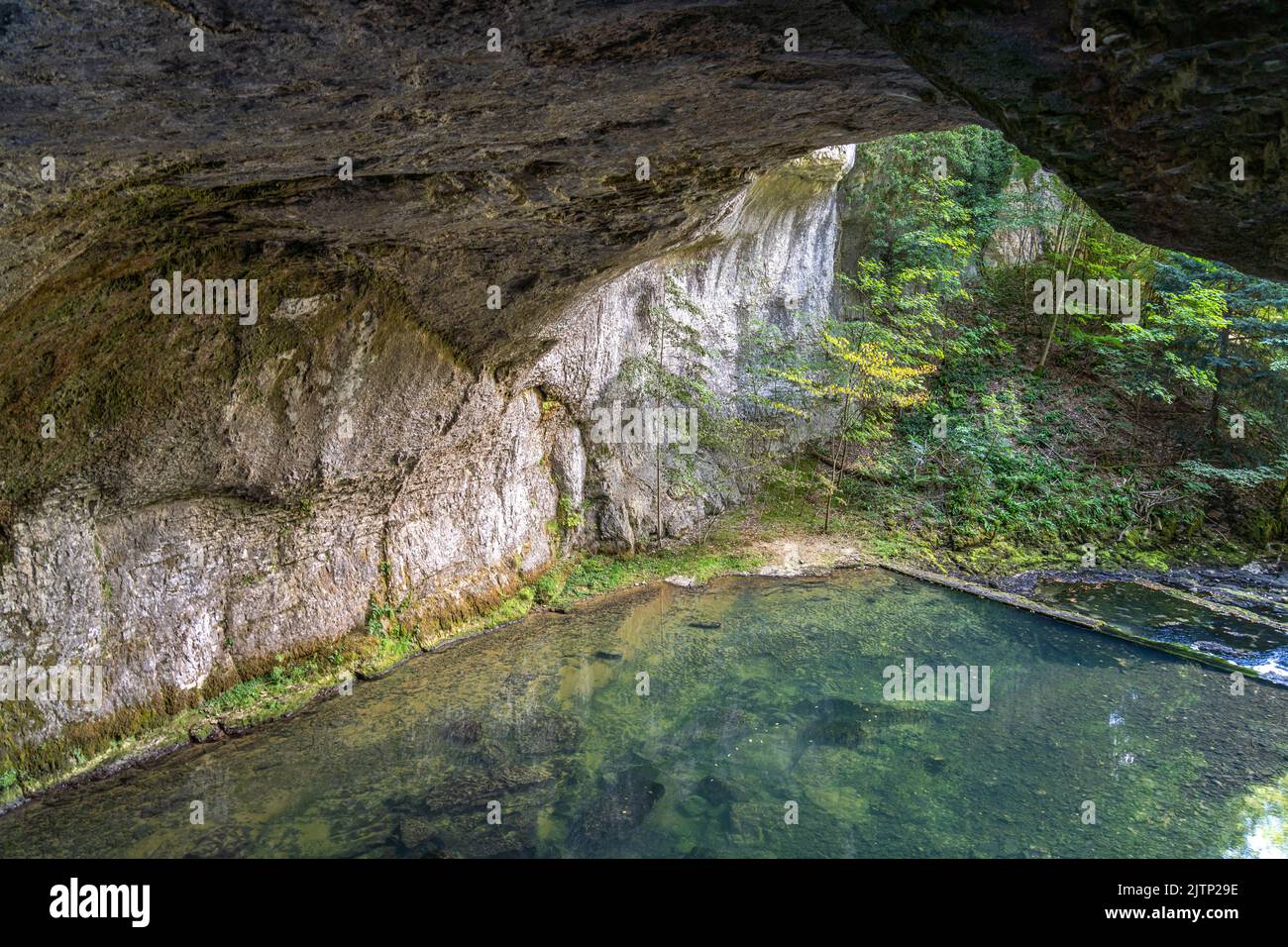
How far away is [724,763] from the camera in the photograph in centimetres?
696

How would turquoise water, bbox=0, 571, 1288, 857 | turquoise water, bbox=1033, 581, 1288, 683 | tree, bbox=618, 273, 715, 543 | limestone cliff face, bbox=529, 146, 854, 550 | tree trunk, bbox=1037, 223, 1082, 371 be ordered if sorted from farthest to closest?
tree trunk, bbox=1037, 223, 1082, 371, tree, bbox=618, 273, 715, 543, limestone cliff face, bbox=529, 146, 854, 550, turquoise water, bbox=1033, 581, 1288, 683, turquoise water, bbox=0, 571, 1288, 857

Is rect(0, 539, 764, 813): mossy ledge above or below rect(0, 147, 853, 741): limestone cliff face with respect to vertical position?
below

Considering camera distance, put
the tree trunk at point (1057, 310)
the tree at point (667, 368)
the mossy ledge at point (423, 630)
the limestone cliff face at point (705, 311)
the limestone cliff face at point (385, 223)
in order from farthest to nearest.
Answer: the tree trunk at point (1057, 310) → the tree at point (667, 368) → the limestone cliff face at point (705, 311) → the mossy ledge at point (423, 630) → the limestone cliff face at point (385, 223)

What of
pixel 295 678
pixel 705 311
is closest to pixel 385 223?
pixel 295 678

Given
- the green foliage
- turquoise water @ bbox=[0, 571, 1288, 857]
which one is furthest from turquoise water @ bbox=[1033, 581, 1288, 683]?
the green foliage

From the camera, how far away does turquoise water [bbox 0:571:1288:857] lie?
5848 mm

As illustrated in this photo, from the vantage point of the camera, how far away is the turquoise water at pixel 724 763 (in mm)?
5848

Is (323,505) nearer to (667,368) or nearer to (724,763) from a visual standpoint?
(724,763)

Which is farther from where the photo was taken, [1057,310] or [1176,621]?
[1057,310]

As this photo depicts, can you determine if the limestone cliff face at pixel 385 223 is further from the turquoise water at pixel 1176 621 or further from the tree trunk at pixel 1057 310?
the tree trunk at pixel 1057 310

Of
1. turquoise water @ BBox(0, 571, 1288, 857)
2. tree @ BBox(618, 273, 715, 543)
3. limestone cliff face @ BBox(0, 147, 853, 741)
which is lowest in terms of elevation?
turquoise water @ BBox(0, 571, 1288, 857)

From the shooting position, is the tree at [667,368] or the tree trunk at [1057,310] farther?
the tree trunk at [1057,310]

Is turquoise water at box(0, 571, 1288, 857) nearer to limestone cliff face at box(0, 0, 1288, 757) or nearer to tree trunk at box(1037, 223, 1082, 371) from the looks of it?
limestone cliff face at box(0, 0, 1288, 757)

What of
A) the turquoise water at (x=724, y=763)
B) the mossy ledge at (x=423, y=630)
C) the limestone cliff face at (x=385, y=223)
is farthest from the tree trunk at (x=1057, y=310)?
the limestone cliff face at (x=385, y=223)
